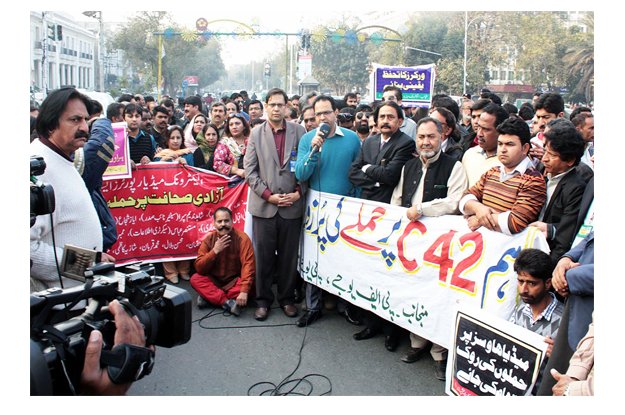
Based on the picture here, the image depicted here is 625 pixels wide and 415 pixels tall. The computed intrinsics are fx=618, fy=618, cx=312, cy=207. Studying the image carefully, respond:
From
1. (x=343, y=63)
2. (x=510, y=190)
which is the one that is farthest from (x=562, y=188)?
(x=343, y=63)

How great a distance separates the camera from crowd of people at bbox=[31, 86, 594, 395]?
3.43 meters

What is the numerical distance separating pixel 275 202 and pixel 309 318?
109cm

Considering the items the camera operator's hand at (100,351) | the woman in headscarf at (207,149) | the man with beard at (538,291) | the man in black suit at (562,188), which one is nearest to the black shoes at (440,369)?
the man with beard at (538,291)

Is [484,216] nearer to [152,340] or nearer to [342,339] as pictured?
[342,339]

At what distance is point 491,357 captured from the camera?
354 cm

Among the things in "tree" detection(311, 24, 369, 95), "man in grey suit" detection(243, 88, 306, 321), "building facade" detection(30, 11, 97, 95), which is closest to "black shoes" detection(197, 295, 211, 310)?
"man in grey suit" detection(243, 88, 306, 321)

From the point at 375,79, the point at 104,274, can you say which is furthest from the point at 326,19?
the point at 104,274

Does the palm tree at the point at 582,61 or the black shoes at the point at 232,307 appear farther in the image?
the palm tree at the point at 582,61

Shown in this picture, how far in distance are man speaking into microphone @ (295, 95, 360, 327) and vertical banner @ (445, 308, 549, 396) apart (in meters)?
1.97

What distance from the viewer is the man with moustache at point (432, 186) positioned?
4.55 meters

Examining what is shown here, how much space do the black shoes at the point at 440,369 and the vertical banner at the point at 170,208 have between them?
2.97m

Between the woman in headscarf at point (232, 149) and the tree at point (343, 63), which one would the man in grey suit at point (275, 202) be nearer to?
the woman in headscarf at point (232, 149)

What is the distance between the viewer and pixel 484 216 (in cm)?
411

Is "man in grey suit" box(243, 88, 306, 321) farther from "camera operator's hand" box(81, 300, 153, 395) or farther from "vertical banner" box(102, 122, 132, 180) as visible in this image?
"camera operator's hand" box(81, 300, 153, 395)
